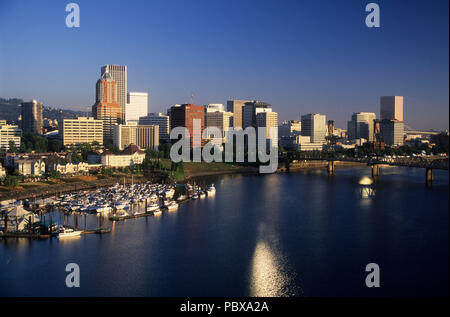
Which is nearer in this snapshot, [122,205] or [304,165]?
[122,205]

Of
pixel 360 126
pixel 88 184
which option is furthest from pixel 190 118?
pixel 360 126

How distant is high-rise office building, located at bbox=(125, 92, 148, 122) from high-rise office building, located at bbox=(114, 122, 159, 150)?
2089 cm

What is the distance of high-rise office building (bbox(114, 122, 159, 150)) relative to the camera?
85.1ft

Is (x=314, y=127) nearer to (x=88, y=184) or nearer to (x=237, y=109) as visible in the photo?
(x=237, y=109)

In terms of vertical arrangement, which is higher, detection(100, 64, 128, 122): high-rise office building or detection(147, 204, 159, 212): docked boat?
detection(100, 64, 128, 122): high-rise office building

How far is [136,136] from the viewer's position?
26.8 metres

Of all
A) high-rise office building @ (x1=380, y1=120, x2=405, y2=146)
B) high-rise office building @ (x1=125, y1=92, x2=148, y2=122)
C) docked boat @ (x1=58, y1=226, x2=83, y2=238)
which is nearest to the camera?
docked boat @ (x1=58, y1=226, x2=83, y2=238)

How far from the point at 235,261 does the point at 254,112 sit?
1435 inches

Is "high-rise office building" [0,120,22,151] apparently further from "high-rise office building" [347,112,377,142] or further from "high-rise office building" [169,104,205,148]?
"high-rise office building" [347,112,377,142]

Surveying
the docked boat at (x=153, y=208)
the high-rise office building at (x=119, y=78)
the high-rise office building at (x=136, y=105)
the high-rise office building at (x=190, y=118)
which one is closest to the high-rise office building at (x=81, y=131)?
the high-rise office building at (x=190, y=118)

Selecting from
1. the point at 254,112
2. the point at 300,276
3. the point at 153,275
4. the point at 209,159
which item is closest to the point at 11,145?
the point at 209,159

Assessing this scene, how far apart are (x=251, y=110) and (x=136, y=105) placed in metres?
14.2

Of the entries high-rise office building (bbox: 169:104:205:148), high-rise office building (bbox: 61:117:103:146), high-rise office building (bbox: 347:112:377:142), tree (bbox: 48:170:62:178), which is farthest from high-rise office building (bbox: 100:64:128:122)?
tree (bbox: 48:170:62:178)
